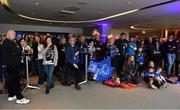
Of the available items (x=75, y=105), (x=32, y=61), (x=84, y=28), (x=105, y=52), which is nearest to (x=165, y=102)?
(x=75, y=105)

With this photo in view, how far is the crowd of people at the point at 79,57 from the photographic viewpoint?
371 cm

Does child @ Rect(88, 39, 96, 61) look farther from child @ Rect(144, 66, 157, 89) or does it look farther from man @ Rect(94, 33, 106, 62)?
child @ Rect(144, 66, 157, 89)

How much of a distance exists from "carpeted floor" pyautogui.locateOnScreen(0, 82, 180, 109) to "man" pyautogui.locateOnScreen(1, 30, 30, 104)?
270mm

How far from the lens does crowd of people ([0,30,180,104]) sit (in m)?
3.71

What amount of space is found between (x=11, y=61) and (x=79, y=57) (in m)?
2.21

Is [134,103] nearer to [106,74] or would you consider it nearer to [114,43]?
[106,74]

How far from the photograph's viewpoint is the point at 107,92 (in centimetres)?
457

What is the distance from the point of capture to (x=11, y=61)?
3.58m

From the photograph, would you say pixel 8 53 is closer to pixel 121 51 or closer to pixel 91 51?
pixel 91 51

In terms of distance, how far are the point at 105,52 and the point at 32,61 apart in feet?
7.10

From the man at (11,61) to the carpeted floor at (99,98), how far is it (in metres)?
0.27

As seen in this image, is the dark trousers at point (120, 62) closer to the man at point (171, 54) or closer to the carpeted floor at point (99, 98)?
the carpeted floor at point (99, 98)

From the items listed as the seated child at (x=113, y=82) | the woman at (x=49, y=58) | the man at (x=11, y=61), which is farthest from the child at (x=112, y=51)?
the man at (x=11, y=61)

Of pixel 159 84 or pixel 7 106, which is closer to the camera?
pixel 7 106
